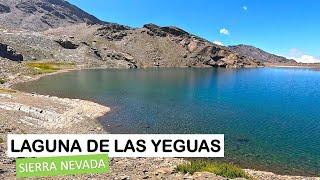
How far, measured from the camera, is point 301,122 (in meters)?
63.9

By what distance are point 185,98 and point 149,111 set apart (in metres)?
23.0

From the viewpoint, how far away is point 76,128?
168 ft
